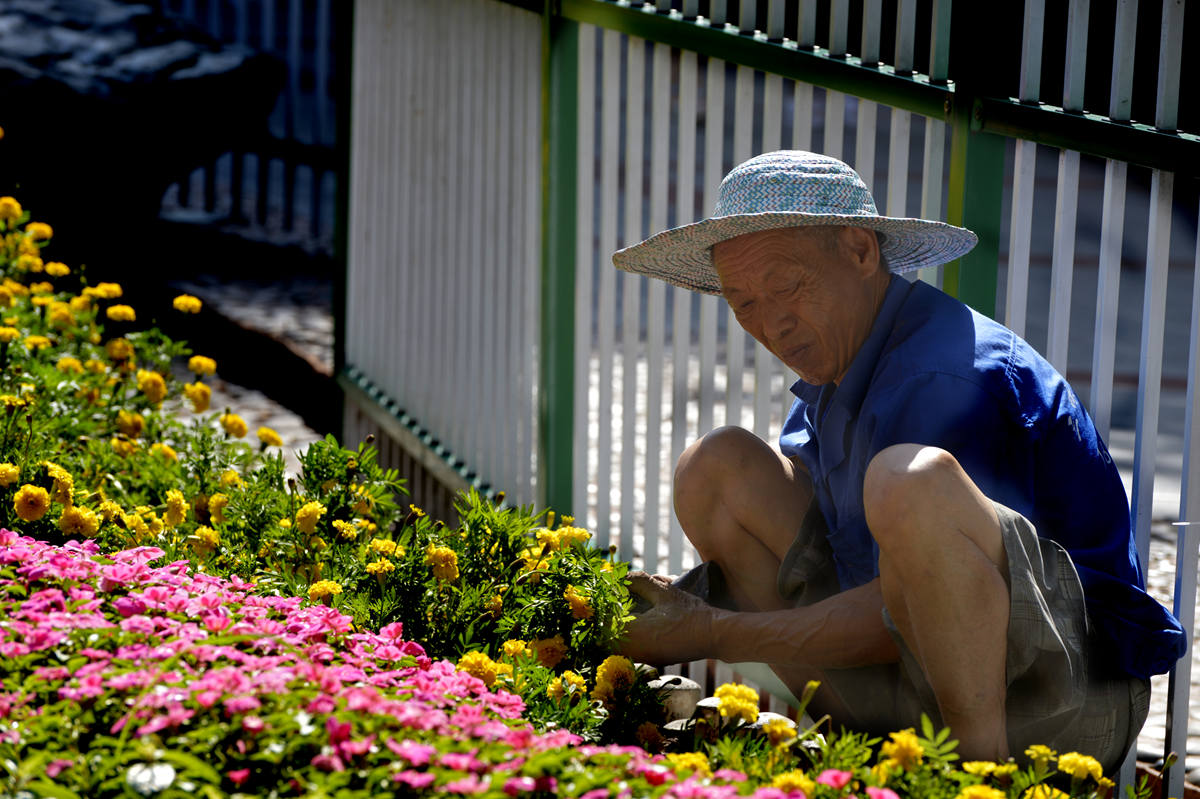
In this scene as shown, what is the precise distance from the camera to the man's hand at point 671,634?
2.48 meters

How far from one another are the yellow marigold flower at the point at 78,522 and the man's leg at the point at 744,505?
117cm

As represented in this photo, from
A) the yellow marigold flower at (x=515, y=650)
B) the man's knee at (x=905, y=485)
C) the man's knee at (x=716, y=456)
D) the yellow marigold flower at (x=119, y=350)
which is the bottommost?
the yellow marigold flower at (x=515, y=650)

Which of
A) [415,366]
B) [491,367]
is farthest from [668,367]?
[491,367]

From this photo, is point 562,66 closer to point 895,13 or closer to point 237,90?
point 895,13

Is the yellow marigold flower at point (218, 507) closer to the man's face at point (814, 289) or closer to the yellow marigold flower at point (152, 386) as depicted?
the yellow marigold flower at point (152, 386)

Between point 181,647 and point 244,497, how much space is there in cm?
113

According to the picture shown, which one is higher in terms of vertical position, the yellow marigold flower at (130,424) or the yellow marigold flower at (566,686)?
the yellow marigold flower at (130,424)

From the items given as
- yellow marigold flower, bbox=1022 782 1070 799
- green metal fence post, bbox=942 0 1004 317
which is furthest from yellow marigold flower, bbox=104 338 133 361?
yellow marigold flower, bbox=1022 782 1070 799

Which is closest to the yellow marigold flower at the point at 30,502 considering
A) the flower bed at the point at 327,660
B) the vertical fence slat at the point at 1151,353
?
the flower bed at the point at 327,660

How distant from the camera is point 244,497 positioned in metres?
3.04

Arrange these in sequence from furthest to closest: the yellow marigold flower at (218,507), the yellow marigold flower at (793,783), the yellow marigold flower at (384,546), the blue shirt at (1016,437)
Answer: the yellow marigold flower at (218,507) → the yellow marigold flower at (384,546) → the blue shirt at (1016,437) → the yellow marigold flower at (793,783)

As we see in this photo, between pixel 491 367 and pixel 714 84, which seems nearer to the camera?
pixel 714 84

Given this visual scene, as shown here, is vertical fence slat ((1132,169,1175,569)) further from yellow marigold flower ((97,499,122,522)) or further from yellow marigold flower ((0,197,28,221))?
yellow marigold flower ((0,197,28,221))

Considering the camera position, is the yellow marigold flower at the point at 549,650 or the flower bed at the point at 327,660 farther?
the yellow marigold flower at the point at 549,650
